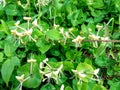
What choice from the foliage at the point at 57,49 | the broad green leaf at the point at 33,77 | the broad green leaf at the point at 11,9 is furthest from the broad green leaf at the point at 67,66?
the broad green leaf at the point at 11,9

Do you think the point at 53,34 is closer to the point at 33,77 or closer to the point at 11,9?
the point at 33,77

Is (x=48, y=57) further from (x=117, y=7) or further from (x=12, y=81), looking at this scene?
(x=117, y=7)

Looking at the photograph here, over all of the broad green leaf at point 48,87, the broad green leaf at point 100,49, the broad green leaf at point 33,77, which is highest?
the broad green leaf at point 100,49

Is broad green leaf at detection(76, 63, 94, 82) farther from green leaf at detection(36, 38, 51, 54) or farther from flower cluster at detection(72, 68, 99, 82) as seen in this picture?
green leaf at detection(36, 38, 51, 54)

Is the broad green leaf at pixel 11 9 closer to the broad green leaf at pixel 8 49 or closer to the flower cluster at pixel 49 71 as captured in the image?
the broad green leaf at pixel 8 49

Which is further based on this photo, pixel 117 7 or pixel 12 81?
pixel 117 7

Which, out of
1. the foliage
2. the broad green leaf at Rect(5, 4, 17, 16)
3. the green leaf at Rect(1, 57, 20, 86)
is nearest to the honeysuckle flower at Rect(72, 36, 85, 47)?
the foliage

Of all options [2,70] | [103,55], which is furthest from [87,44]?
[2,70]
